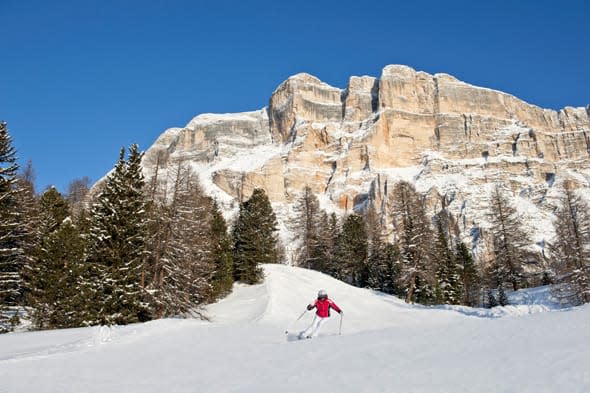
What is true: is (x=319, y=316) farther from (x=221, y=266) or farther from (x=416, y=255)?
(x=416, y=255)

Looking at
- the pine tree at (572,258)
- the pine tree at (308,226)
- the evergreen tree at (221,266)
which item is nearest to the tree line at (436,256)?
the pine tree at (572,258)

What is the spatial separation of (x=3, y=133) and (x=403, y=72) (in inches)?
6723

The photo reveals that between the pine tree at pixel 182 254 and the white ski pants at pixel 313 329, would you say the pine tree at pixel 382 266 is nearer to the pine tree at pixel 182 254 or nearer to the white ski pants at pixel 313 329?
the pine tree at pixel 182 254

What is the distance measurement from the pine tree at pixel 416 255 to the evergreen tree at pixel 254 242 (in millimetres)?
11245

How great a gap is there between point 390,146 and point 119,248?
473ft

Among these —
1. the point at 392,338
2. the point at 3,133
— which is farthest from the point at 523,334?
the point at 3,133

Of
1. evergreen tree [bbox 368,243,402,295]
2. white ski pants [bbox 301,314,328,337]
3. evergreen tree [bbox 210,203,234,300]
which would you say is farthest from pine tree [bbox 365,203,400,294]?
white ski pants [bbox 301,314,328,337]

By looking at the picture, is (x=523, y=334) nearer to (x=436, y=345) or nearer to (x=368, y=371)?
(x=436, y=345)

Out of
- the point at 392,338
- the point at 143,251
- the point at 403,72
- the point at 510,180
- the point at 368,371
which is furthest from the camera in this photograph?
the point at 403,72

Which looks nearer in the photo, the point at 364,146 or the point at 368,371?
the point at 368,371

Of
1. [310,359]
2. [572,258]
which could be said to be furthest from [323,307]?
[572,258]

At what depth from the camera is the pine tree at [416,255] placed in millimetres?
35719

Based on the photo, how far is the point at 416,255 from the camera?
36.0m

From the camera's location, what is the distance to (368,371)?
21.8 feet
